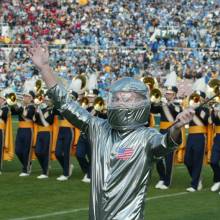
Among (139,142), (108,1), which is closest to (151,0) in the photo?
(108,1)

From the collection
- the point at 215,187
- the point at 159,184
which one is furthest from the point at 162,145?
the point at 159,184

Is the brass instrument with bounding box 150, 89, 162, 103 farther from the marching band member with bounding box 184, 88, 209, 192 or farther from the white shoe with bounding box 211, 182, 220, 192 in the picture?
the white shoe with bounding box 211, 182, 220, 192

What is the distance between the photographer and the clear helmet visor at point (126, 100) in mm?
4438

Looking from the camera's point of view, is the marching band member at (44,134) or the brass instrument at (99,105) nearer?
the brass instrument at (99,105)

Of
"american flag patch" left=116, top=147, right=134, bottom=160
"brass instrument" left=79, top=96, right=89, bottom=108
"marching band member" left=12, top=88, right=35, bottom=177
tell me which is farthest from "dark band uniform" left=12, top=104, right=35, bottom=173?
"american flag patch" left=116, top=147, right=134, bottom=160

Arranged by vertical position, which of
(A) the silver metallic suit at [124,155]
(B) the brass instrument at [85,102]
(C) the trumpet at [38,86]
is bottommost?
(B) the brass instrument at [85,102]

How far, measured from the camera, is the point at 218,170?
13195 mm

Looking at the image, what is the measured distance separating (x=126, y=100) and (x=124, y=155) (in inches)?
11.7

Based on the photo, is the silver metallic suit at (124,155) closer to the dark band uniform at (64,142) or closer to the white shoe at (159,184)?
the white shoe at (159,184)

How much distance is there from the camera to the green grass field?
34.8 ft

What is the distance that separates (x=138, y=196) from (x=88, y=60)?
2863 cm

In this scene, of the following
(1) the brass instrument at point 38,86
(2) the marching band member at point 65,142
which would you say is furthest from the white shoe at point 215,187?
(1) the brass instrument at point 38,86

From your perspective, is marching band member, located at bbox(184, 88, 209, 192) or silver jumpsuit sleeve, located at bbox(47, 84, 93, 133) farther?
marching band member, located at bbox(184, 88, 209, 192)

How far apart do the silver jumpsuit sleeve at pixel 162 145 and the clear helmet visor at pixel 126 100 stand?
20 centimetres
